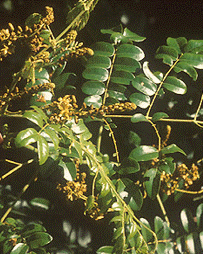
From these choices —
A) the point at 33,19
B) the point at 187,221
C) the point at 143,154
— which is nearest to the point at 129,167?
the point at 143,154

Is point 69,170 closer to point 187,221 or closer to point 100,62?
point 100,62

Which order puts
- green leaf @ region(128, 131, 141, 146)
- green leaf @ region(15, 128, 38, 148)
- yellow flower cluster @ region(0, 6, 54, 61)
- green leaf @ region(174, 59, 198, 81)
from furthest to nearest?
green leaf @ region(128, 131, 141, 146), green leaf @ region(174, 59, 198, 81), yellow flower cluster @ region(0, 6, 54, 61), green leaf @ region(15, 128, 38, 148)

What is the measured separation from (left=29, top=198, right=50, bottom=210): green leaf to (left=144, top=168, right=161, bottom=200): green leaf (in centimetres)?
36

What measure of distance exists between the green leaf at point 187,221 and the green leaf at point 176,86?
18.2 inches

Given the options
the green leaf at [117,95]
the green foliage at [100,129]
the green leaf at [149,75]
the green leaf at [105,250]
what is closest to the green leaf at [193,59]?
the green foliage at [100,129]

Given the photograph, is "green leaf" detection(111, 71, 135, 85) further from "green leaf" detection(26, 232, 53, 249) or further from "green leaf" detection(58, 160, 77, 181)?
"green leaf" detection(26, 232, 53, 249)

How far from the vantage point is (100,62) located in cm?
106

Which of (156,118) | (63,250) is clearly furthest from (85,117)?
(63,250)

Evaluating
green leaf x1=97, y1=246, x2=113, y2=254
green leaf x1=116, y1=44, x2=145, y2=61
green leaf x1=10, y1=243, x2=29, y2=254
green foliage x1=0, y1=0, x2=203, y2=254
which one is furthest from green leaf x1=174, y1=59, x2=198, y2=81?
green leaf x1=10, y1=243, x2=29, y2=254

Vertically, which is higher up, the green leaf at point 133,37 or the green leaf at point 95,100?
the green leaf at point 133,37

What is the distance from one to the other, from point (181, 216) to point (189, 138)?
1.03 feet

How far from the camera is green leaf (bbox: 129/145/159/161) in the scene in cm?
101

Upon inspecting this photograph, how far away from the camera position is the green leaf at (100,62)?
1057mm

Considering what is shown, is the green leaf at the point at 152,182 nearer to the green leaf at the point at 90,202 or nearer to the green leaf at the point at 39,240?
the green leaf at the point at 90,202
